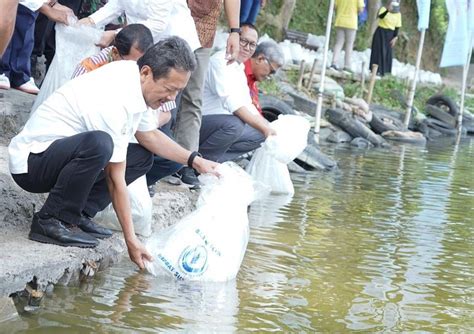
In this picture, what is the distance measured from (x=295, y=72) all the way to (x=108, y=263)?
12.1 meters

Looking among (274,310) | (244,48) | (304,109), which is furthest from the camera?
(304,109)

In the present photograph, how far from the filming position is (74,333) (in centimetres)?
367

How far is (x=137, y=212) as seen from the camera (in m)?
4.91

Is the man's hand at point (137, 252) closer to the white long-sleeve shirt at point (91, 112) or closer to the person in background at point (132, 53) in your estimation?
the white long-sleeve shirt at point (91, 112)

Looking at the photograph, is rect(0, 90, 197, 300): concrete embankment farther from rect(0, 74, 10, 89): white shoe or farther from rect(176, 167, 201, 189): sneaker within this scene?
rect(176, 167, 201, 189): sneaker

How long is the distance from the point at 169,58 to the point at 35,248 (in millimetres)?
1010

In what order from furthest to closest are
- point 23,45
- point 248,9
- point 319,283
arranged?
point 248,9, point 23,45, point 319,283

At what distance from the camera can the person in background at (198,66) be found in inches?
252

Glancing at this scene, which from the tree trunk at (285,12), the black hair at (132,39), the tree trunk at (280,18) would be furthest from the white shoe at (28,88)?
the tree trunk at (285,12)

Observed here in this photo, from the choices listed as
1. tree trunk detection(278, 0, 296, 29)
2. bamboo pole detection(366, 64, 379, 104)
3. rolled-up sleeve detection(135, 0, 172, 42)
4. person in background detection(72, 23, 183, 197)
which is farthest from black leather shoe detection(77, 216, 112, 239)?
tree trunk detection(278, 0, 296, 29)

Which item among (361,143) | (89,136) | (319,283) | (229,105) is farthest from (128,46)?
(361,143)

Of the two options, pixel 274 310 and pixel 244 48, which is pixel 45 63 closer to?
pixel 244 48

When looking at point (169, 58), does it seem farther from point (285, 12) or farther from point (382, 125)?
point (285, 12)

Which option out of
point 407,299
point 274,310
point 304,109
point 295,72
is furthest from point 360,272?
point 295,72
